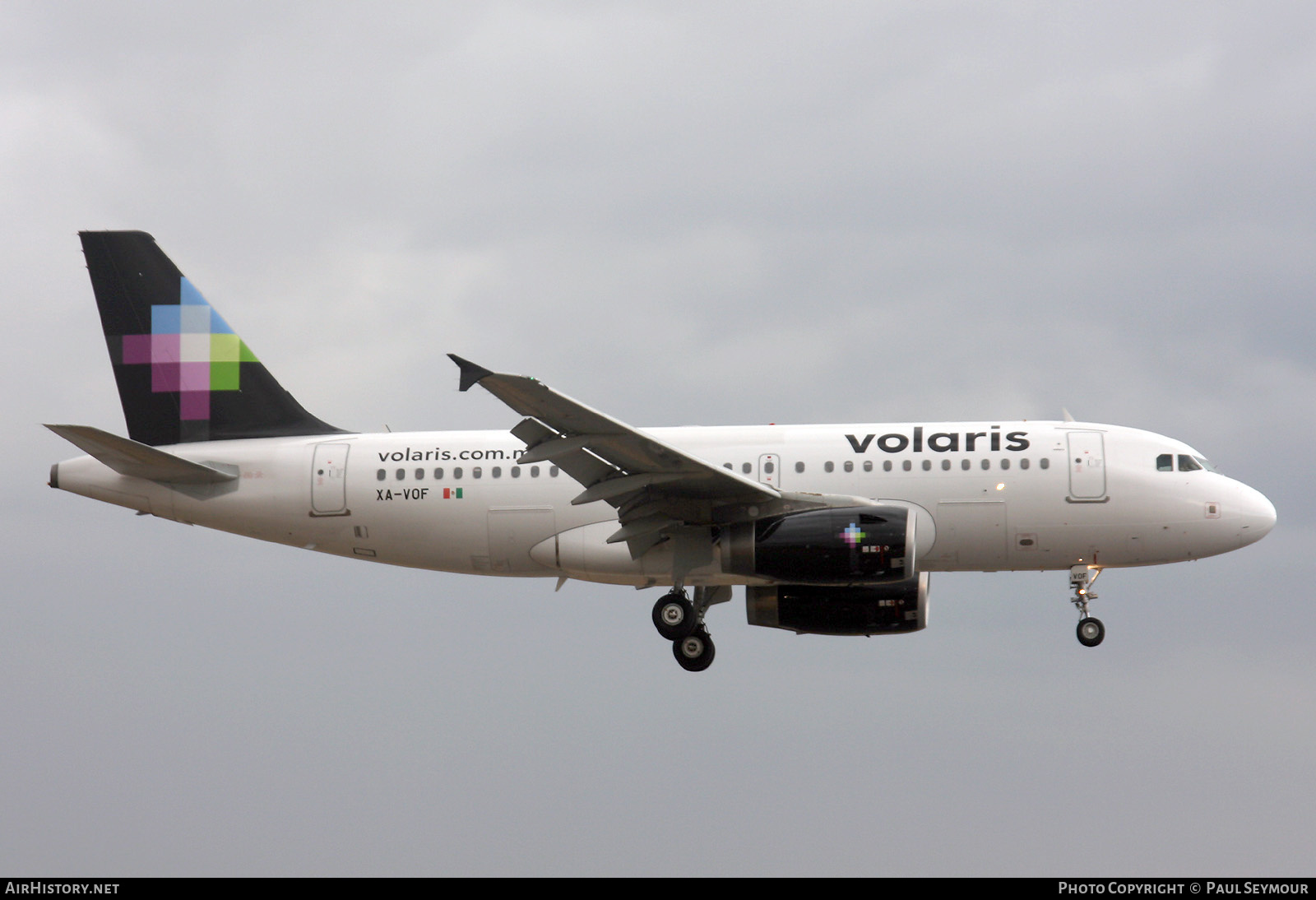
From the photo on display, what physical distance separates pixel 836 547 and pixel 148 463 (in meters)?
14.4

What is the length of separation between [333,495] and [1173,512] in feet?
55.8

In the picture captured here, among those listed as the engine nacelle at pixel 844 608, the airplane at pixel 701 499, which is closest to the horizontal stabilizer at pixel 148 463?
the airplane at pixel 701 499

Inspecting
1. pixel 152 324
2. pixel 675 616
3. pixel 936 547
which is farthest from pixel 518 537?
pixel 152 324

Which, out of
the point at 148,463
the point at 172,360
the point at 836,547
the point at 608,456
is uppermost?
the point at 172,360

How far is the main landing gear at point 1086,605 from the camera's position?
91.9 ft

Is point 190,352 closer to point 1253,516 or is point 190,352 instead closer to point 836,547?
point 836,547

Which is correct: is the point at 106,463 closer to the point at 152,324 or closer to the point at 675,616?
the point at 152,324

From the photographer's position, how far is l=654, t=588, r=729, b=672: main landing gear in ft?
93.2

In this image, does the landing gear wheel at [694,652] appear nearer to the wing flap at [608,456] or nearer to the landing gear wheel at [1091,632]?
the wing flap at [608,456]

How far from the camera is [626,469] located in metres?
26.3

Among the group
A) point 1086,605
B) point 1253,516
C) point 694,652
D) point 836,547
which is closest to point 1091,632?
point 1086,605

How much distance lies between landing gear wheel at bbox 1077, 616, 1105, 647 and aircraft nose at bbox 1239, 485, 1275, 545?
3.26 metres

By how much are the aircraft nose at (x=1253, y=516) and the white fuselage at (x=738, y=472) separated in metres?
0.03

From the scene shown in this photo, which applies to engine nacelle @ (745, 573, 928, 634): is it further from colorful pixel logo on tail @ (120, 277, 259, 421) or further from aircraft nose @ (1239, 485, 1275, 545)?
colorful pixel logo on tail @ (120, 277, 259, 421)
